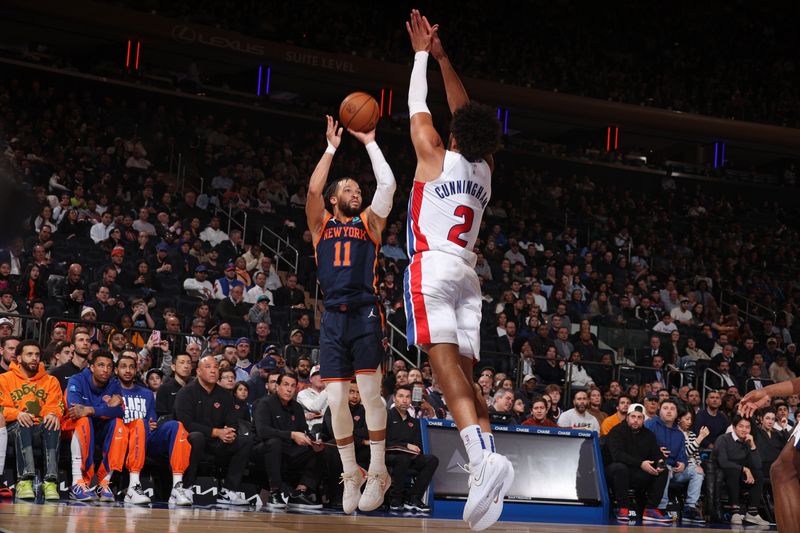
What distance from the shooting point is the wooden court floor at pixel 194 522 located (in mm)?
5719

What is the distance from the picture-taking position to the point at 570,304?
730 inches

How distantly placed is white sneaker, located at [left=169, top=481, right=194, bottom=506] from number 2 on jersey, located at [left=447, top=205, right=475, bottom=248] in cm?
422

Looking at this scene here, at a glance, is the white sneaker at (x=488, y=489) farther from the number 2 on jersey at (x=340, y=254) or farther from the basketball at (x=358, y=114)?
the basketball at (x=358, y=114)

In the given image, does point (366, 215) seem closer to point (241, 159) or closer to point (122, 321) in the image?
point (122, 321)

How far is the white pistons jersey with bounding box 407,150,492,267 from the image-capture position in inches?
229

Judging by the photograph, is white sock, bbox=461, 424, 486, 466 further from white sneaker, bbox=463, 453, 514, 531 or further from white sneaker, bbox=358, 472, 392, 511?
white sneaker, bbox=358, 472, 392, 511

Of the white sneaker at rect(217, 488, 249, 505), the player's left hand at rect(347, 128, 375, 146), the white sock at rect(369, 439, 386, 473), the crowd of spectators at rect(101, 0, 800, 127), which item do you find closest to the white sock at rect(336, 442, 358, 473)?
the white sock at rect(369, 439, 386, 473)

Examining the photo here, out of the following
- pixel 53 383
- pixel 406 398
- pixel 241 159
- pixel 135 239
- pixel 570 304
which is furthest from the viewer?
pixel 241 159

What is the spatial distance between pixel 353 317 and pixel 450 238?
118 centimetres

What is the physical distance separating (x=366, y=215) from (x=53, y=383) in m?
3.61

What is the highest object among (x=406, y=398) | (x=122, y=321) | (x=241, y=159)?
(x=241, y=159)

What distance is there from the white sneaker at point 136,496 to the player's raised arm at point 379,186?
3291mm

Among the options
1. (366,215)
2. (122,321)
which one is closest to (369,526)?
(366,215)

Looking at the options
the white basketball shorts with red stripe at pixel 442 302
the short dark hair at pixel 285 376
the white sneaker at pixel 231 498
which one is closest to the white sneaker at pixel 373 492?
the white basketball shorts with red stripe at pixel 442 302
